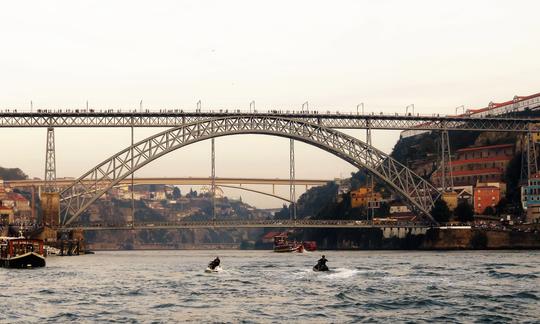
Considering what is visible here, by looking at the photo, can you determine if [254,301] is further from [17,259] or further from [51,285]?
[17,259]

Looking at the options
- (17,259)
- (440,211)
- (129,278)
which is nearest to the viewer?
(129,278)

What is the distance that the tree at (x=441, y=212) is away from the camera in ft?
433

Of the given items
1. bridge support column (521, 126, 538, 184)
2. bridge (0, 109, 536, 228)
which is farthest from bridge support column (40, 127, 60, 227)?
bridge support column (521, 126, 538, 184)

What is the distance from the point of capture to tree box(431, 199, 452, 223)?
13188 cm

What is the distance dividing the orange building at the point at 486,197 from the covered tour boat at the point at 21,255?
83.5m

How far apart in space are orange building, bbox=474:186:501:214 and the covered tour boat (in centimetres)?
8350

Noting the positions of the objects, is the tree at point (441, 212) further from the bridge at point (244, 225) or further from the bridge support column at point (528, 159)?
the bridge support column at point (528, 159)

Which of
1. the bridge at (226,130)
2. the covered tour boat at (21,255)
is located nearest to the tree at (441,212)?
the bridge at (226,130)

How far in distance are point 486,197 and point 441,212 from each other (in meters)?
22.7

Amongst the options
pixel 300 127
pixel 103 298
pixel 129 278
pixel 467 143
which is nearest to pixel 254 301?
pixel 103 298

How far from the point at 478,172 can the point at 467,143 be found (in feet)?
84.2

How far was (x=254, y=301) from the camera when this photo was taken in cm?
5003

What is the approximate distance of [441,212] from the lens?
132125 millimetres

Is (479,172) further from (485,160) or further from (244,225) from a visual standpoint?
(244,225)
